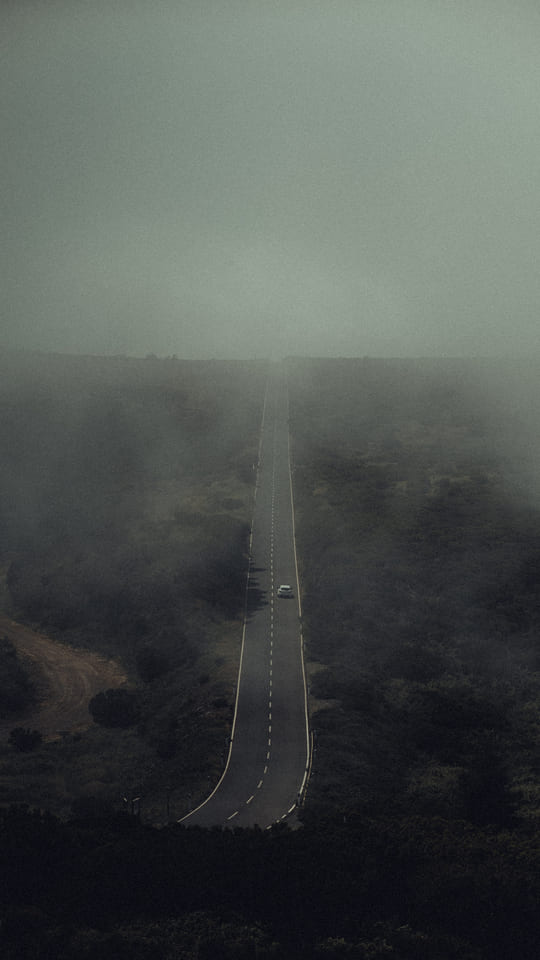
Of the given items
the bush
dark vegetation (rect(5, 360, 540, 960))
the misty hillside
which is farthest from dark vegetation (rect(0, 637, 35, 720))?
the misty hillside

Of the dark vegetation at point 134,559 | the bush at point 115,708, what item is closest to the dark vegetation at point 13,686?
the dark vegetation at point 134,559

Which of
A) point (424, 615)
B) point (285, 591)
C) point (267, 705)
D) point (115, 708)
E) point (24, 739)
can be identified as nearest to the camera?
point (24, 739)

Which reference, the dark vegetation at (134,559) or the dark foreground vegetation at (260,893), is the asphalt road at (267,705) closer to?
the dark vegetation at (134,559)

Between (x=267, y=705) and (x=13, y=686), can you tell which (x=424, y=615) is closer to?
(x=267, y=705)

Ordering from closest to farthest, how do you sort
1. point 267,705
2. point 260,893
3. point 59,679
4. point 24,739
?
point 260,893 → point 24,739 → point 267,705 → point 59,679

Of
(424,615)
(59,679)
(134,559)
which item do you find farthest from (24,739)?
(424,615)

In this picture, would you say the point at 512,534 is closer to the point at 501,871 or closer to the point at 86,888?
the point at 501,871
